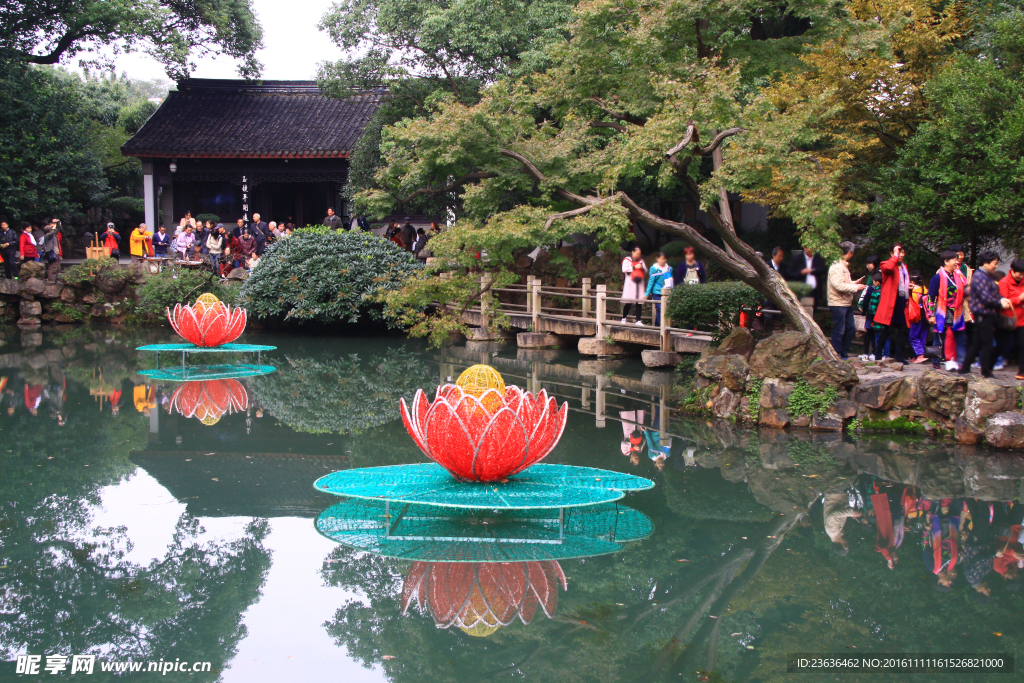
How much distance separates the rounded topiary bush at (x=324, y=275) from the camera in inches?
738

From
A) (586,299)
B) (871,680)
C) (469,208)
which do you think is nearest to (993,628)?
(871,680)

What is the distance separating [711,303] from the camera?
1255 cm

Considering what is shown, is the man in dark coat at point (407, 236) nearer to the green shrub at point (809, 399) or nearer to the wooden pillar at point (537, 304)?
the wooden pillar at point (537, 304)

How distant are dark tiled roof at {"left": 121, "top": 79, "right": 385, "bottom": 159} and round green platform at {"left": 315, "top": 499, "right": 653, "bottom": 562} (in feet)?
58.0

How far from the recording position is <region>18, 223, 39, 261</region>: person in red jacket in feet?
69.9

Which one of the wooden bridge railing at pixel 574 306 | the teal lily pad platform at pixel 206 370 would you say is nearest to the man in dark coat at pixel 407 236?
the wooden bridge railing at pixel 574 306

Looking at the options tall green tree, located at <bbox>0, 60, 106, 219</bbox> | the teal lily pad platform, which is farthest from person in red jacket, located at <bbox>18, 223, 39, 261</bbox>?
the teal lily pad platform

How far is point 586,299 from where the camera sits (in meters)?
17.0

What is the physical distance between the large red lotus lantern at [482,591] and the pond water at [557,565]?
0.02 m

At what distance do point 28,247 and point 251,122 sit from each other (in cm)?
673

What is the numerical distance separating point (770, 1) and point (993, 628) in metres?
11.2

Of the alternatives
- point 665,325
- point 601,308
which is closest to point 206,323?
point 601,308

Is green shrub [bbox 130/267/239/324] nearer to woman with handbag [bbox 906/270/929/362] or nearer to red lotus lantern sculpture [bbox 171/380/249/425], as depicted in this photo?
red lotus lantern sculpture [bbox 171/380/249/425]

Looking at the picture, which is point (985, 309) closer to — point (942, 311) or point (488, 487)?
point (942, 311)
